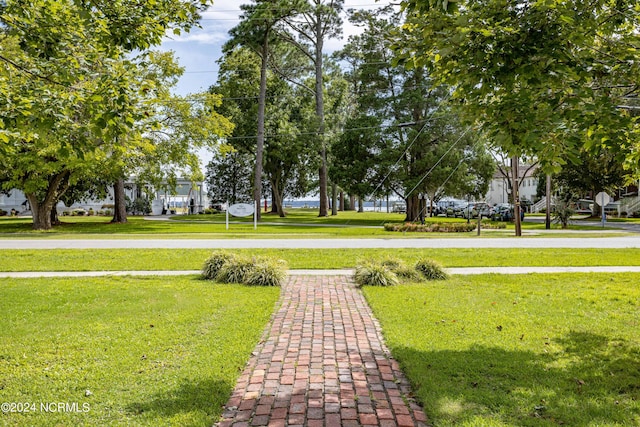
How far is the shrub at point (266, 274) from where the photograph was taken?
9438 millimetres

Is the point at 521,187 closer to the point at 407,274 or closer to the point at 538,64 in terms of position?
the point at 407,274

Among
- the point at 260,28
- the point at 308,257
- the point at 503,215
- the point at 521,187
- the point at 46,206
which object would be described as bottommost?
the point at 308,257

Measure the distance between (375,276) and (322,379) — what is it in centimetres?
505

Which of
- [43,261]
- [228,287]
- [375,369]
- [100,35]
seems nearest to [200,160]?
[43,261]

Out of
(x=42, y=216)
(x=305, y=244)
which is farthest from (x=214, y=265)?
(x=42, y=216)

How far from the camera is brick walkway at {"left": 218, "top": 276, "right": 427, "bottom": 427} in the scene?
3695mm

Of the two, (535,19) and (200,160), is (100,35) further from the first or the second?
(200,160)

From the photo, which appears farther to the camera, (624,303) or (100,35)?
(624,303)

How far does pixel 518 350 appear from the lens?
535 centimetres

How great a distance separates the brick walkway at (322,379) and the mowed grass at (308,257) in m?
4.99

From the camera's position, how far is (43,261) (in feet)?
40.4

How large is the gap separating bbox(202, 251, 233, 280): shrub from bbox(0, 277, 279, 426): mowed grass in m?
1.27

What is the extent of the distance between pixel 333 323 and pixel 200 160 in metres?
24.6

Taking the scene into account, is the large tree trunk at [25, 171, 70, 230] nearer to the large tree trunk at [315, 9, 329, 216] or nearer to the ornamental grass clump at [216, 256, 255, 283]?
the large tree trunk at [315, 9, 329, 216]
